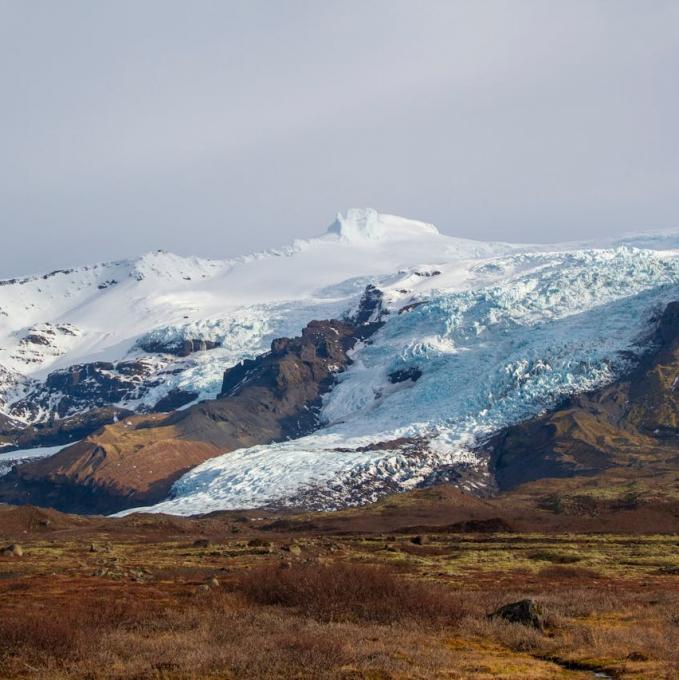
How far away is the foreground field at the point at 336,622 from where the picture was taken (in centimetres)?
3247

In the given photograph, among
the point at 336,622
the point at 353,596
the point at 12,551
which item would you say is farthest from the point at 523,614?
the point at 12,551

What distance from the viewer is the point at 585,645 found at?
36.7 metres

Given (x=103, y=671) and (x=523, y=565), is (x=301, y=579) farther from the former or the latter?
(x=523, y=565)

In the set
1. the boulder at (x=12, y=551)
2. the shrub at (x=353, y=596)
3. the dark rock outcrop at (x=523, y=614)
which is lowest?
the boulder at (x=12, y=551)

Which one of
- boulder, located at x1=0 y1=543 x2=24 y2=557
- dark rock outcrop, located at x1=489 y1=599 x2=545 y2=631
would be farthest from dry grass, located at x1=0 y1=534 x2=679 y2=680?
boulder, located at x1=0 y1=543 x2=24 y2=557

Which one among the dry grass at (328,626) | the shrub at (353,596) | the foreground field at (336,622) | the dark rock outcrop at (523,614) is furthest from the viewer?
the shrub at (353,596)

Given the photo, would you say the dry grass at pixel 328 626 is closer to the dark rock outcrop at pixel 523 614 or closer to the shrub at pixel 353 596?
the shrub at pixel 353 596

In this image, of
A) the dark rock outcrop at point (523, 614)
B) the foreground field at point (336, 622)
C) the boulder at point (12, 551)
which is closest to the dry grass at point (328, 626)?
the foreground field at point (336, 622)

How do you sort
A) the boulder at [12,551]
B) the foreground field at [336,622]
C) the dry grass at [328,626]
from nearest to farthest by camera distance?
1. the dry grass at [328,626]
2. the foreground field at [336,622]
3. the boulder at [12,551]

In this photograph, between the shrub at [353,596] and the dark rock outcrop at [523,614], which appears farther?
the shrub at [353,596]

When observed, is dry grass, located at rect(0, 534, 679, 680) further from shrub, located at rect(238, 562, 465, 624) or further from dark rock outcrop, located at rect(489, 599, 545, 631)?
dark rock outcrop, located at rect(489, 599, 545, 631)

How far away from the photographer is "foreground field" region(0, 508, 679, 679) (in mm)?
32469

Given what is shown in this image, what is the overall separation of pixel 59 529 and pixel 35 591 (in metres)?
96.6

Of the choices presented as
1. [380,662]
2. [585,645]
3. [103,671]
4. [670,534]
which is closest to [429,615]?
[585,645]
